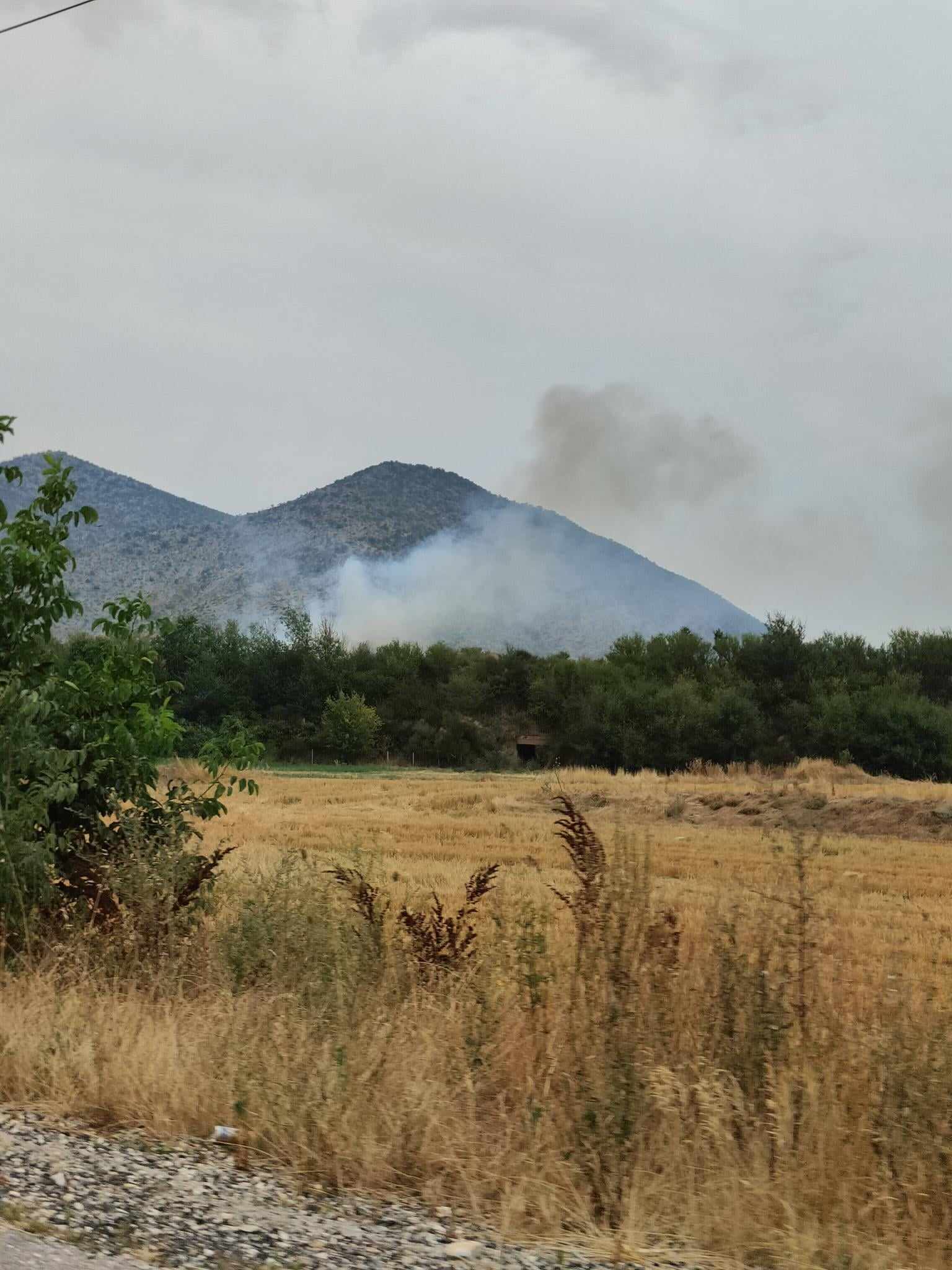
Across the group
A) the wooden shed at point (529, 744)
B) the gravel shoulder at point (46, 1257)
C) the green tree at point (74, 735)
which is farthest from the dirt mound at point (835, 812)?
the wooden shed at point (529, 744)

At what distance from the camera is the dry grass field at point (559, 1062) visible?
4.71m

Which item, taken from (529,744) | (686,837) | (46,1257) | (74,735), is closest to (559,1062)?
(46,1257)

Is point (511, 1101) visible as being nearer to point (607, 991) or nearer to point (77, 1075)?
point (607, 991)

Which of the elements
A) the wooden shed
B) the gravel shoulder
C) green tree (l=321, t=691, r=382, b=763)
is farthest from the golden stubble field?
green tree (l=321, t=691, r=382, b=763)

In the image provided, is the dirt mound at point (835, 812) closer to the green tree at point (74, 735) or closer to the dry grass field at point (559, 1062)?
the green tree at point (74, 735)

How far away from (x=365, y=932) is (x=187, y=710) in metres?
77.3

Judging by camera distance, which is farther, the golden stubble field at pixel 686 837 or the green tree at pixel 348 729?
the green tree at pixel 348 729

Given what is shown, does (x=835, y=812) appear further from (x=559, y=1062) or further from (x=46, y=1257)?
(x=46, y=1257)

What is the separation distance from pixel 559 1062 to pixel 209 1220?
1949 mm

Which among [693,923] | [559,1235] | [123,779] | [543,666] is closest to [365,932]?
[123,779]

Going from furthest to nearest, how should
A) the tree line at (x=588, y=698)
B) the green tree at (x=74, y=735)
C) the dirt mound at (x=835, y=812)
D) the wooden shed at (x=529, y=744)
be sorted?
the wooden shed at (x=529, y=744), the tree line at (x=588, y=698), the dirt mound at (x=835, y=812), the green tree at (x=74, y=735)

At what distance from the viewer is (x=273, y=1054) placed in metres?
5.77

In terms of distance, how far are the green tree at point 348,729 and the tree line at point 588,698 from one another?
0.10 metres

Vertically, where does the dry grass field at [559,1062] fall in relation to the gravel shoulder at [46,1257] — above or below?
above
